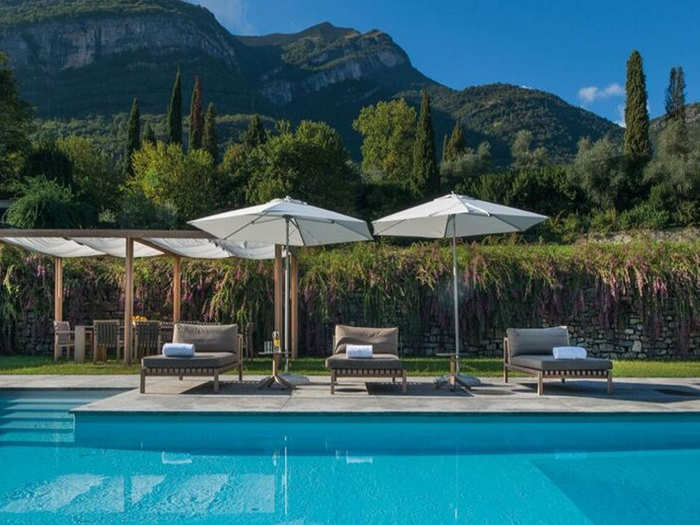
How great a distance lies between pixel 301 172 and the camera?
3244cm

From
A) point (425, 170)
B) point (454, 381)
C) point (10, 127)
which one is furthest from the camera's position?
point (425, 170)

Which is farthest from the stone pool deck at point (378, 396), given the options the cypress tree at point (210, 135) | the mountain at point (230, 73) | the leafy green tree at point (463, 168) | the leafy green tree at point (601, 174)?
the mountain at point (230, 73)

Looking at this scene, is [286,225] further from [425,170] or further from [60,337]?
[425,170]

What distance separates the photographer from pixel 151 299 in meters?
13.4

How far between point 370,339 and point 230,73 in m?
77.1

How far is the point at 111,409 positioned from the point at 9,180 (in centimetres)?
3328

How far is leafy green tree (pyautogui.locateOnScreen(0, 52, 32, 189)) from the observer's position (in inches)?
1284

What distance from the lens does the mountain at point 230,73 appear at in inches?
2403

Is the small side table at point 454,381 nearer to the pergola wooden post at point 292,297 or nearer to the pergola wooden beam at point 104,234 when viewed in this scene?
the pergola wooden post at point 292,297

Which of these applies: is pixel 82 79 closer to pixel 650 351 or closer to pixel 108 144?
pixel 108 144

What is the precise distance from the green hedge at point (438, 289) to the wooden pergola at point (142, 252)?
1.61 feet

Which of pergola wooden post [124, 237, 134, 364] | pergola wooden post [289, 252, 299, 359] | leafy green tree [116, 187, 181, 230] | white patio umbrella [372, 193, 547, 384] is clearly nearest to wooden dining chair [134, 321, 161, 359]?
pergola wooden post [124, 237, 134, 364]

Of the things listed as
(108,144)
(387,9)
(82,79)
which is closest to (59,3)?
(82,79)

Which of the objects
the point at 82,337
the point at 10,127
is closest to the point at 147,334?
the point at 82,337
